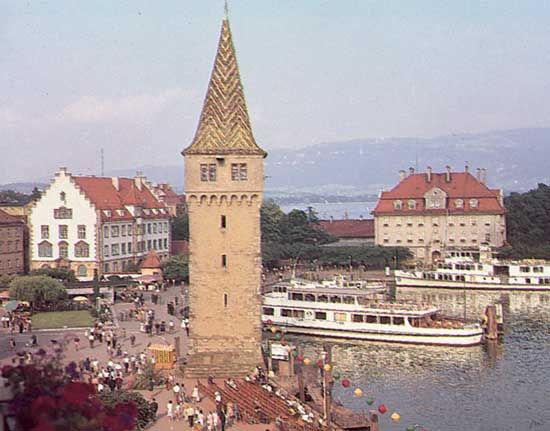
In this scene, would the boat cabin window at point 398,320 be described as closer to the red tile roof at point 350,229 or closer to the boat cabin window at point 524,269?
the boat cabin window at point 524,269

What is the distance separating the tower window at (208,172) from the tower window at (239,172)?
0.87 meters

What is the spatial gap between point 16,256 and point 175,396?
2146 inches

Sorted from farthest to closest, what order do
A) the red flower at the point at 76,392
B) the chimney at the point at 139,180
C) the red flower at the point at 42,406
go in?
1. the chimney at the point at 139,180
2. the red flower at the point at 76,392
3. the red flower at the point at 42,406

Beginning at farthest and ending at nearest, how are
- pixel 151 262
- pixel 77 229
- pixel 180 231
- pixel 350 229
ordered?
1. pixel 350 229
2. pixel 180 231
3. pixel 77 229
4. pixel 151 262

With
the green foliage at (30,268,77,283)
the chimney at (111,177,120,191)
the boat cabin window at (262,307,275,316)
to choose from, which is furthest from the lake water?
the chimney at (111,177,120,191)

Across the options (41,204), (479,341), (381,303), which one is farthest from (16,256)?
(479,341)

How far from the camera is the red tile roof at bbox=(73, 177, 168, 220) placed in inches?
3573

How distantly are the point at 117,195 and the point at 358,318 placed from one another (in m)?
38.1


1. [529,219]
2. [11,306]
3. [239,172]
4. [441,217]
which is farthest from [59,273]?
[529,219]

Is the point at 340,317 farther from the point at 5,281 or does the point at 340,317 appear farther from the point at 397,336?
the point at 5,281

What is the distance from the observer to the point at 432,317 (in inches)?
2633

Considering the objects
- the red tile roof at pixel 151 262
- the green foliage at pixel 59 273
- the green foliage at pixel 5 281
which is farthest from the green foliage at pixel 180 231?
the green foliage at pixel 5 281

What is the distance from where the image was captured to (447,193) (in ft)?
397

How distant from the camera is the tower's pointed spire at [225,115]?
139 feet
